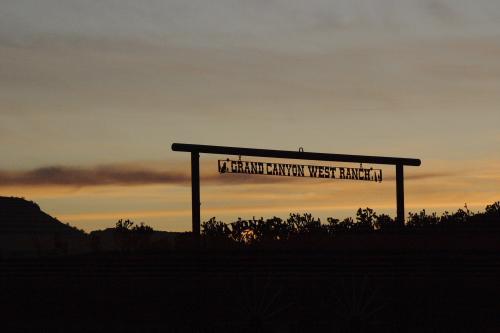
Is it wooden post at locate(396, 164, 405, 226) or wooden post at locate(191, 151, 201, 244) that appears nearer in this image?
wooden post at locate(191, 151, 201, 244)

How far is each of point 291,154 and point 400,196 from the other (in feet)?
15.0

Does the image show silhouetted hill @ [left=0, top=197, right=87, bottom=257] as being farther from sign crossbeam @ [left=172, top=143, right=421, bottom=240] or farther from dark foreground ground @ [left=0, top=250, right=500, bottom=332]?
dark foreground ground @ [left=0, top=250, right=500, bottom=332]

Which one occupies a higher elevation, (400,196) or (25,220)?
(25,220)

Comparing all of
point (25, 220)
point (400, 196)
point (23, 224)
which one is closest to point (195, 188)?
point (400, 196)

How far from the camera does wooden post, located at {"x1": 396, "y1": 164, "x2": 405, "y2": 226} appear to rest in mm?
31562

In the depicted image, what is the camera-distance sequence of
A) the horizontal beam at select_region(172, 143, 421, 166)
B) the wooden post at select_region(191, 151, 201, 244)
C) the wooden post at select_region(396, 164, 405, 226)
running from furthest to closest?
the wooden post at select_region(396, 164, 405, 226)
the horizontal beam at select_region(172, 143, 421, 166)
the wooden post at select_region(191, 151, 201, 244)

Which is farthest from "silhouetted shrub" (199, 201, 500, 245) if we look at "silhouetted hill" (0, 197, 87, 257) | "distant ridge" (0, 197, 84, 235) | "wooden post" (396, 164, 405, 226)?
"distant ridge" (0, 197, 84, 235)

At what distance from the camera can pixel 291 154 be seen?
2966cm

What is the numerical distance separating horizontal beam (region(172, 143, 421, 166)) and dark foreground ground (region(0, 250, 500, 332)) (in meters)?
5.56

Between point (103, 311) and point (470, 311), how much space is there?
8.63 m

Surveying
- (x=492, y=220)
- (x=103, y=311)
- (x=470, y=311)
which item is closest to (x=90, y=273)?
(x=103, y=311)

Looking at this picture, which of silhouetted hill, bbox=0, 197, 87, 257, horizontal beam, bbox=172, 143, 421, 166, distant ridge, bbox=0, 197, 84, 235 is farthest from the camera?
distant ridge, bbox=0, 197, 84, 235

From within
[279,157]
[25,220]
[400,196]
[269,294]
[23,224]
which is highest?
[25,220]

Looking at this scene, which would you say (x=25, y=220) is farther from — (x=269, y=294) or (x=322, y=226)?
(x=269, y=294)
